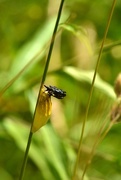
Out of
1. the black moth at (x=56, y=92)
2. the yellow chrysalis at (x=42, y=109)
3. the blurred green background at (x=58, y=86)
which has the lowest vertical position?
the yellow chrysalis at (x=42, y=109)

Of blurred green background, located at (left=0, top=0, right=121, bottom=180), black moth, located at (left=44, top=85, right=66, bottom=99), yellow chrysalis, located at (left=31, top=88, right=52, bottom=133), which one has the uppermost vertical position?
blurred green background, located at (left=0, top=0, right=121, bottom=180)

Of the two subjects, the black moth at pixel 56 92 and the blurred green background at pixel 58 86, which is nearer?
the black moth at pixel 56 92

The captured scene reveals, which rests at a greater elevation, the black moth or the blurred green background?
the blurred green background

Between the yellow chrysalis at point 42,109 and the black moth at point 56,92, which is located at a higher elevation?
the black moth at point 56,92

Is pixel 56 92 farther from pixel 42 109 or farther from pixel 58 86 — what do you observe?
pixel 58 86

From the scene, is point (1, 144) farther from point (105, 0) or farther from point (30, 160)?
point (105, 0)

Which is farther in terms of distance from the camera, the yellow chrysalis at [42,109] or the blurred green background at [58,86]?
the blurred green background at [58,86]

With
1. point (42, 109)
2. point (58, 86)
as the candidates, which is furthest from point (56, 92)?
point (58, 86)

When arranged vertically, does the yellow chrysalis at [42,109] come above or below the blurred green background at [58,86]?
below
